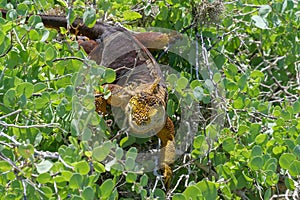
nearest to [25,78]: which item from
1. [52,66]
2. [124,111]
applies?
[52,66]

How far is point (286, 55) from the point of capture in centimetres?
345

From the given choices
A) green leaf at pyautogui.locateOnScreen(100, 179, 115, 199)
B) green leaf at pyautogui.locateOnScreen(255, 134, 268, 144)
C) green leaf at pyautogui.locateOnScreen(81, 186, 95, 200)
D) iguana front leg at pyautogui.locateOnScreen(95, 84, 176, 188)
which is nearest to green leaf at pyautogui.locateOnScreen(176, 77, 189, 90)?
iguana front leg at pyautogui.locateOnScreen(95, 84, 176, 188)

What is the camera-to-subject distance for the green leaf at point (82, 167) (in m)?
1.86

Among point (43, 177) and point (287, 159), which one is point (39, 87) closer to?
point (43, 177)

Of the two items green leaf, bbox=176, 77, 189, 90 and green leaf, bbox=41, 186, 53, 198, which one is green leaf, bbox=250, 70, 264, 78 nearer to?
green leaf, bbox=176, 77, 189, 90

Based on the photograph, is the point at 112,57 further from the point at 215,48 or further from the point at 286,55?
the point at 286,55

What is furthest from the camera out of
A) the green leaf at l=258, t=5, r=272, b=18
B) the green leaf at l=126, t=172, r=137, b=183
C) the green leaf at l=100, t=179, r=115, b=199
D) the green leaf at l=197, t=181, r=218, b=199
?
the green leaf at l=258, t=5, r=272, b=18

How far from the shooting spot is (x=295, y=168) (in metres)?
2.22

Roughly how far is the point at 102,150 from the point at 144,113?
0.62 metres

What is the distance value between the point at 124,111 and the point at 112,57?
0.45 metres

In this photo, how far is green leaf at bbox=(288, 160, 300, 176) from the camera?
222 centimetres

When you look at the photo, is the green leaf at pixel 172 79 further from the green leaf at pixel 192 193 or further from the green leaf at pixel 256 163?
the green leaf at pixel 192 193

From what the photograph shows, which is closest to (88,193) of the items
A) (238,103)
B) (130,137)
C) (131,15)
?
(130,137)

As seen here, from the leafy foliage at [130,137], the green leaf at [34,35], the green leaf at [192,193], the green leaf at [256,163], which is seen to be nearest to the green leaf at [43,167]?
the leafy foliage at [130,137]
